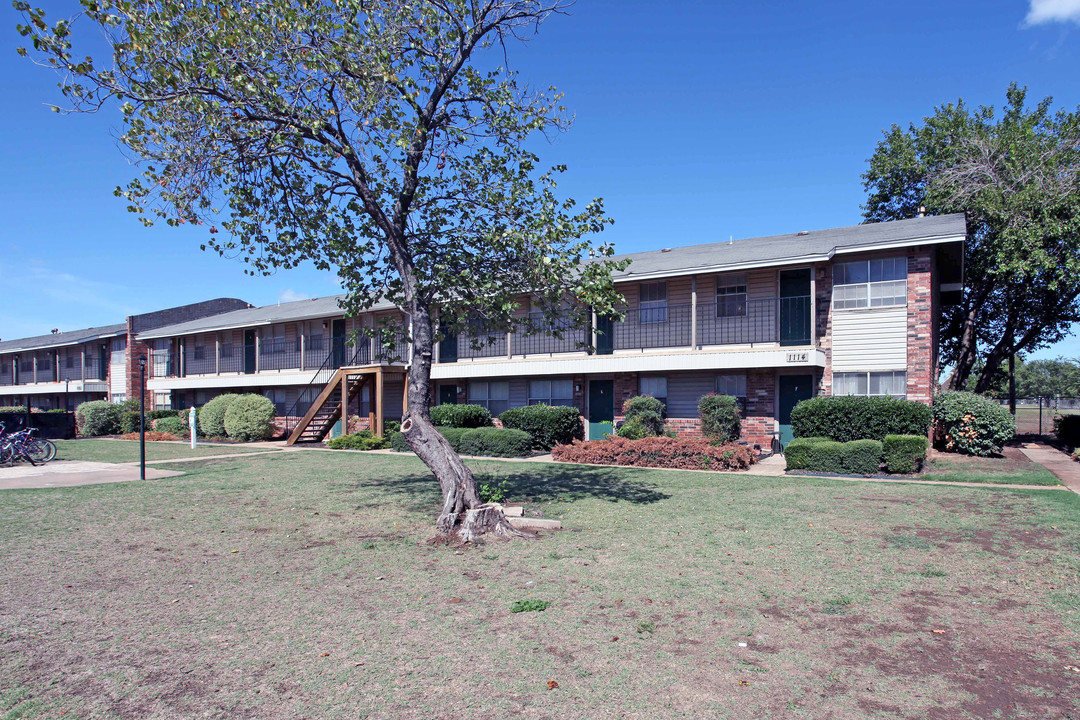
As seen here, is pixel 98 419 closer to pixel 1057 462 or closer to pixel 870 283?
pixel 870 283

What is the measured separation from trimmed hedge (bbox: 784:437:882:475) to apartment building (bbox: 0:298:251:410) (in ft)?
115

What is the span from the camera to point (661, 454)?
15.8 m

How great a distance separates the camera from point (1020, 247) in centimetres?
2050

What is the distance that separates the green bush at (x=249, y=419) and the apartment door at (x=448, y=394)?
711 centimetres

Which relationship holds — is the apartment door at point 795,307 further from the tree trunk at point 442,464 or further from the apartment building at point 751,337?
the tree trunk at point 442,464

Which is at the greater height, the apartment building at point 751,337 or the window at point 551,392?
the apartment building at point 751,337

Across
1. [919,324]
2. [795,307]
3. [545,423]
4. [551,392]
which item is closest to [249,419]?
[551,392]

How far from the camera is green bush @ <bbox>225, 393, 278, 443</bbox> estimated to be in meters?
25.8

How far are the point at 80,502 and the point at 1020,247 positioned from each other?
2520 cm

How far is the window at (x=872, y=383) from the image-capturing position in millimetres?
17359

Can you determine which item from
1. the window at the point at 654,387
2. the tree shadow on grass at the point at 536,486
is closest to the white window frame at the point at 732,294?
the window at the point at 654,387

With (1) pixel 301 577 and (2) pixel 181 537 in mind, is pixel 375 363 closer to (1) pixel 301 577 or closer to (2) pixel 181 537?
(2) pixel 181 537

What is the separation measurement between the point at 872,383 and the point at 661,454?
647 centimetres

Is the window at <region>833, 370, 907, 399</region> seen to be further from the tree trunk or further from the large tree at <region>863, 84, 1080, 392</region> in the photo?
the tree trunk
